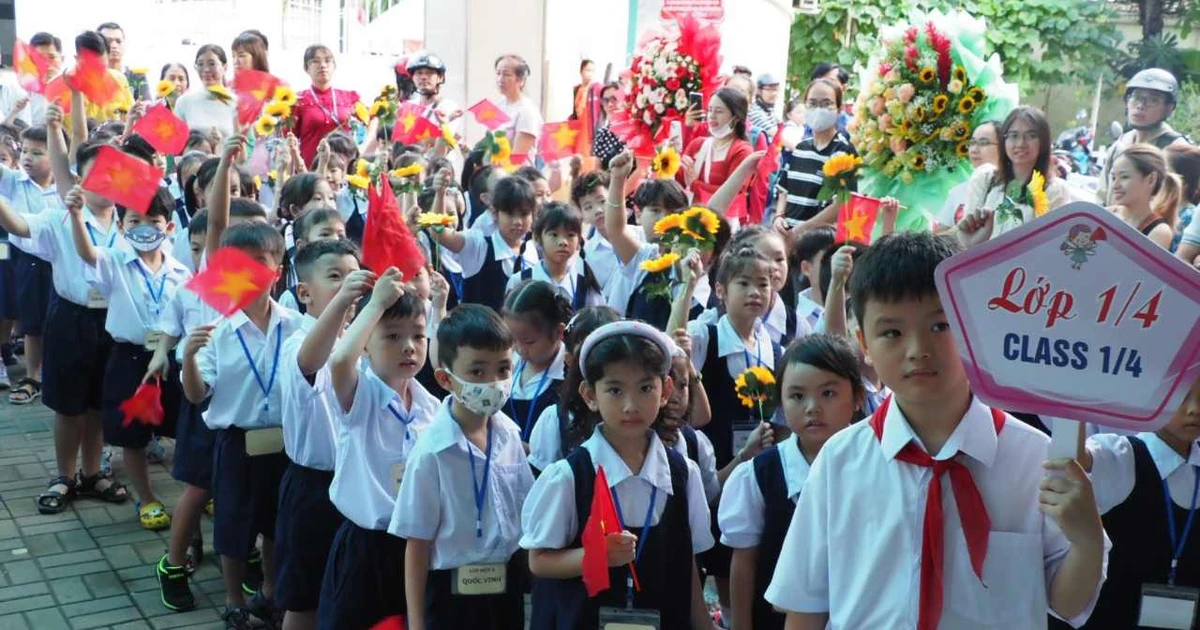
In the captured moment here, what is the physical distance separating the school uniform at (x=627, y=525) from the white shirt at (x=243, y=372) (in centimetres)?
165

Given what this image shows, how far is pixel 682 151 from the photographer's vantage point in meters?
7.44

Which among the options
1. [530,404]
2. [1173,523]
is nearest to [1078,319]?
[1173,523]

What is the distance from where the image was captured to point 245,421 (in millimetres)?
4449

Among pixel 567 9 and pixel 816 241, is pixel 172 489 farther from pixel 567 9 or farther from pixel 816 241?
pixel 567 9

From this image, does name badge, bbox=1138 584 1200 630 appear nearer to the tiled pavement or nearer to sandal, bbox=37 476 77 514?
the tiled pavement

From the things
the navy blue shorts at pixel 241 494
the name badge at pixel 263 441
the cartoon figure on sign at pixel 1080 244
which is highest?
the cartoon figure on sign at pixel 1080 244

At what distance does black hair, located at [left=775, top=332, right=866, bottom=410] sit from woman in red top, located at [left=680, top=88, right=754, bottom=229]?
3451 mm

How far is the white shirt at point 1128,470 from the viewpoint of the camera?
3029 mm

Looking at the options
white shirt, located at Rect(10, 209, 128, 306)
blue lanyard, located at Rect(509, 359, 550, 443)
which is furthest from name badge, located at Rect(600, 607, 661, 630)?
white shirt, located at Rect(10, 209, 128, 306)

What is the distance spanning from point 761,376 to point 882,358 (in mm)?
1580

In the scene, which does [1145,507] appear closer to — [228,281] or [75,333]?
[228,281]

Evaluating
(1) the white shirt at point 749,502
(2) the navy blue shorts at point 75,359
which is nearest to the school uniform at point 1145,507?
(1) the white shirt at point 749,502

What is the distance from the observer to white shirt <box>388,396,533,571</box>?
3.34 metres

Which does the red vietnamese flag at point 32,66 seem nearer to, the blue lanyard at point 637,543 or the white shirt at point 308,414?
the white shirt at point 308,414
